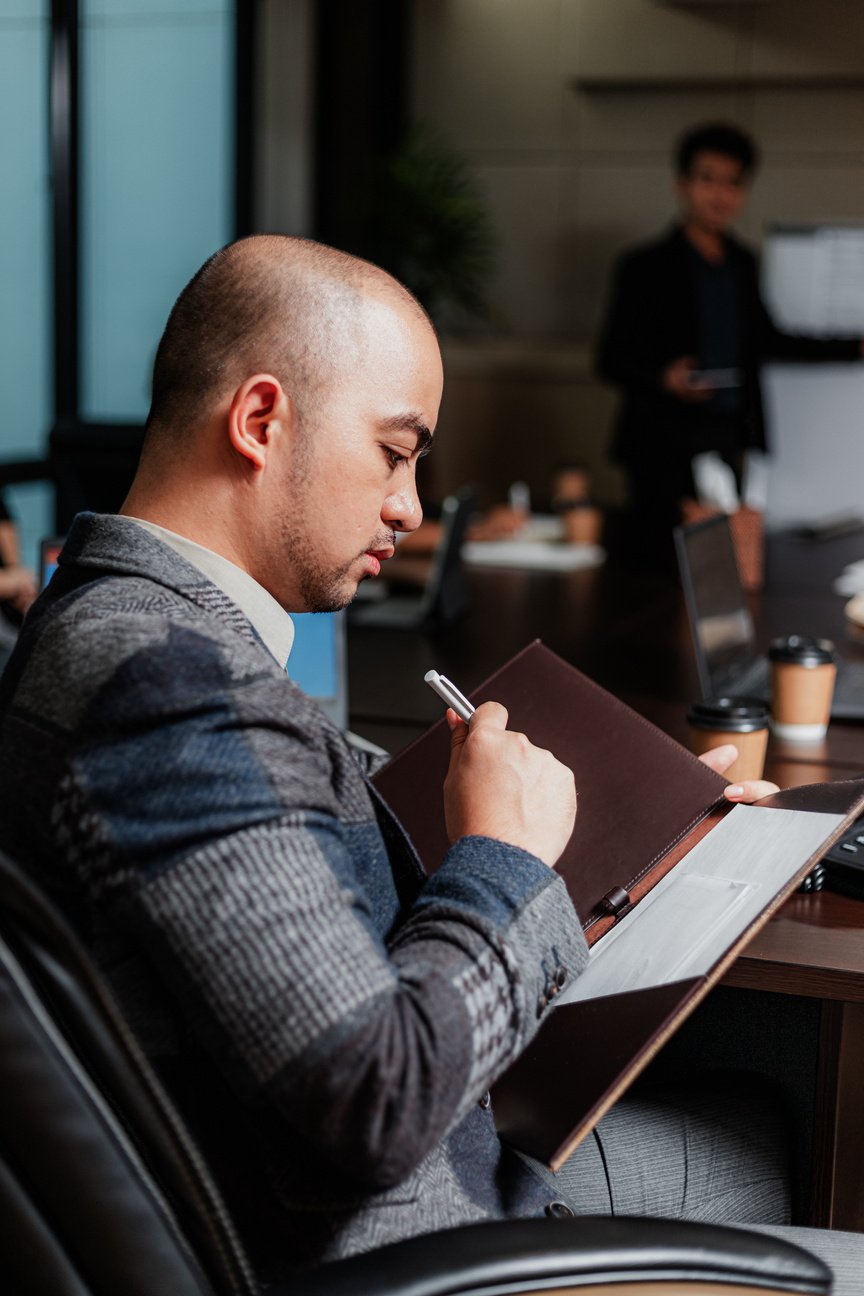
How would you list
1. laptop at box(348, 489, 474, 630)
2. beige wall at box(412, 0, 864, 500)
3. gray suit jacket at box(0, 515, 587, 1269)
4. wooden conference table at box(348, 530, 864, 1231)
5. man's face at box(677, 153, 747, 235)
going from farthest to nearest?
beige wall at box(412, 0, 864, 500)
man's face at box(677, 153, 747, 235)
laptop at box(348, 489, 474, 630)
wooden conference table at box(348, 530, 864, 1231)
gray suit jacket at box(0, 515, 587, 1269)

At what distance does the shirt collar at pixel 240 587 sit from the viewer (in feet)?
3.14

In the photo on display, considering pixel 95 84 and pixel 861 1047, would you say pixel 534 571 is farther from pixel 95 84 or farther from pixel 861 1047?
pixel 95 84

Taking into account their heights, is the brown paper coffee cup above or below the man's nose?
below

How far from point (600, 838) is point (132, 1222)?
0.54 metres

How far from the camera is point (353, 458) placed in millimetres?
963

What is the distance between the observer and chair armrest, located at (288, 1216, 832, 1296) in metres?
0.79

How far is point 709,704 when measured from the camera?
159cm

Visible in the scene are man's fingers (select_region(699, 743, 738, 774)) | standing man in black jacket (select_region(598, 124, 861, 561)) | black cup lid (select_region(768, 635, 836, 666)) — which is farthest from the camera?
standing man in black jacket (select_region(598, 124, 861, 561))

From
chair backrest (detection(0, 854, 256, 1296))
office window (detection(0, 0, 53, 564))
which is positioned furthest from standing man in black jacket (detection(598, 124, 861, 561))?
chair backrest (detection(0, 854, 256, 1296))

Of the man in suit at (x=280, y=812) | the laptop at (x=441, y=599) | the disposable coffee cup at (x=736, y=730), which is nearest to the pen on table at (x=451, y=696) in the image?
the man in suit at (x=280, y=812)

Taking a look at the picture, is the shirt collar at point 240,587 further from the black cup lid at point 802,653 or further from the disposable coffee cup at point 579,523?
the disposable coffee cup at point 579,523

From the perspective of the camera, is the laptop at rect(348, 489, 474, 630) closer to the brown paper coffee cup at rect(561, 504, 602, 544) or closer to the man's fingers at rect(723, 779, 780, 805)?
the brown paper coffee cup at rect(561, 504, 602, 544)

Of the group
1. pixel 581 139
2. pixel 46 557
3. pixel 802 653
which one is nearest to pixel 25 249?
pixel 581 139

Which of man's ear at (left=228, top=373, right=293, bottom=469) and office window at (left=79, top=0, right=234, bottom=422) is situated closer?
man's ear at (left=228, top=373, right=293, bottom=469)
